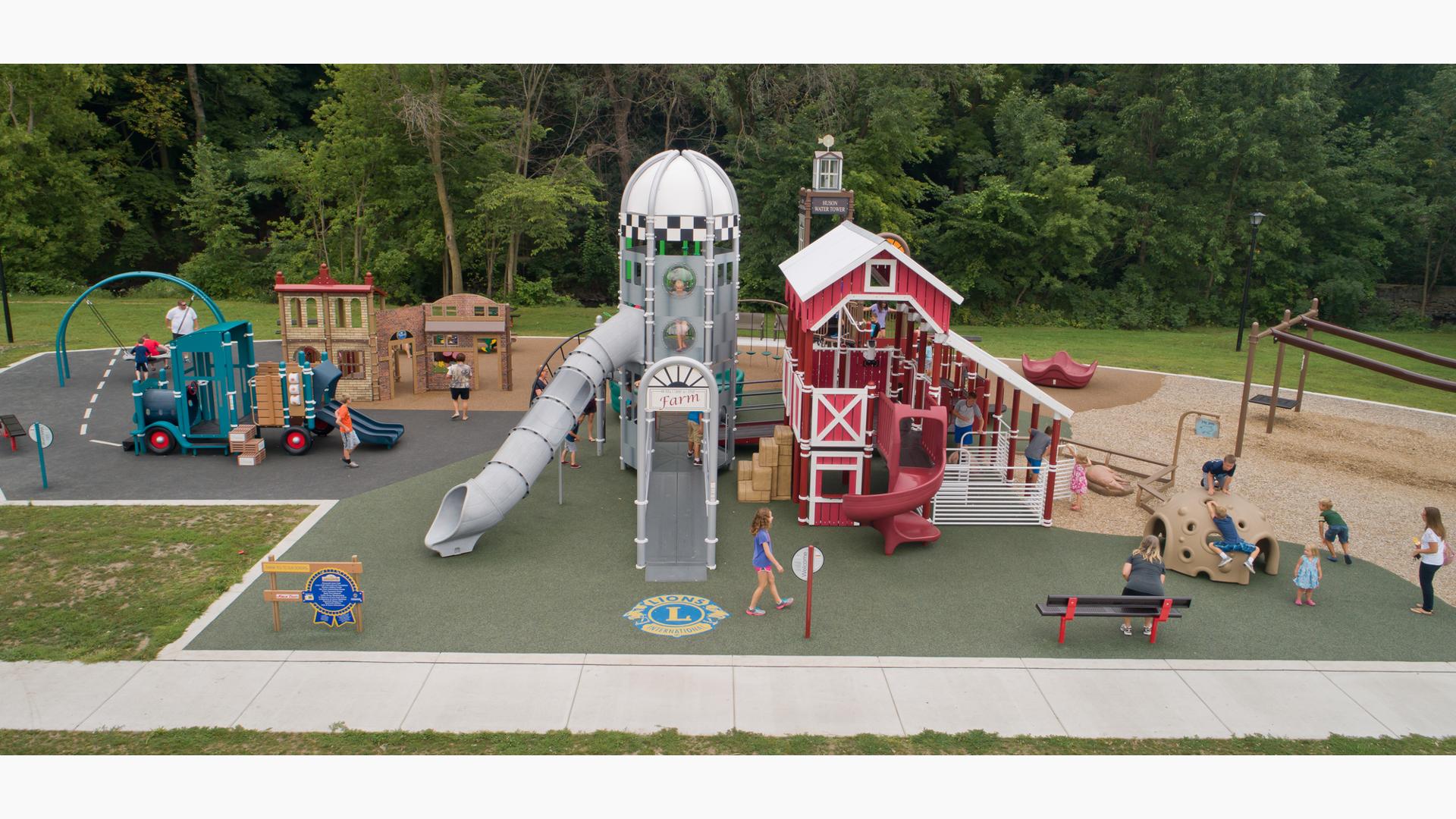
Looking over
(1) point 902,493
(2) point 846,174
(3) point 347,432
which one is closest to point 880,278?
(1) point 902,493

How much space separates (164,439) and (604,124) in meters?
28.7

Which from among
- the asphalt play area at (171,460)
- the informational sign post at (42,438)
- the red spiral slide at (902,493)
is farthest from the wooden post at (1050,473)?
the informational sign post at (42,438)

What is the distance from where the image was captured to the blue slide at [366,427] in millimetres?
19297

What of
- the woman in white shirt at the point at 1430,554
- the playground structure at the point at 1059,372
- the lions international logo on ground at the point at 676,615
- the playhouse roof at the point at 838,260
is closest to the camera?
the lions international logo on ground at the point at 676,615

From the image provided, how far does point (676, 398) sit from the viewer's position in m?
14.9

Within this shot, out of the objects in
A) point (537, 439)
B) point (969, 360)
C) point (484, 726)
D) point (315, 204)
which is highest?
point (315, 204)

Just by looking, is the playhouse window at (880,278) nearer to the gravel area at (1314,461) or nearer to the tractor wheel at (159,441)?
the gravel area at (1314,461)

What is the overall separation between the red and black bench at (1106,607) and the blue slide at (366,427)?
13164 millimetres

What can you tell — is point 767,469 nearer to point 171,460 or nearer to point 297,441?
point 297,441

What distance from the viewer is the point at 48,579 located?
1314cm

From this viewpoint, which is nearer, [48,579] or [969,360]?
[48,579]

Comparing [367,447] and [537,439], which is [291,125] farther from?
[537,439]

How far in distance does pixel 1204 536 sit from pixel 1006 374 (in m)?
3.82

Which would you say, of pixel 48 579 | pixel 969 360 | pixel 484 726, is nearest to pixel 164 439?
pixel 48 579
